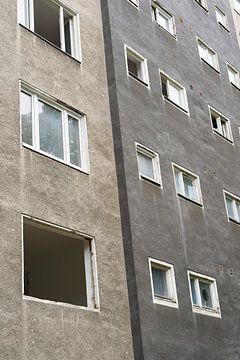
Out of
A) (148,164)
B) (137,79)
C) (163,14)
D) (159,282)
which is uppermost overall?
(163,14)

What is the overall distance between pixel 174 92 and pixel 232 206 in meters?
4.09

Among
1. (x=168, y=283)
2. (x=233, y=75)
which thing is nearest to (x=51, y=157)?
(x=168, y=283)

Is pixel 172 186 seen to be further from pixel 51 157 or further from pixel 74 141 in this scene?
pixel 51 157

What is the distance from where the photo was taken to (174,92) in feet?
58.5

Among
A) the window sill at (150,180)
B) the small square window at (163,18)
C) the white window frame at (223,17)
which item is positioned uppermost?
the white window frame at (223,17)

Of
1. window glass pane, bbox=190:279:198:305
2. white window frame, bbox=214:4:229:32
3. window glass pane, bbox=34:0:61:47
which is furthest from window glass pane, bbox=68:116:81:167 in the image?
white window frame, bbox=214:4:229:32

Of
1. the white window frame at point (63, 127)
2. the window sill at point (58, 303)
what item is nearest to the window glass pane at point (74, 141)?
the white window frame at point (63, 127)

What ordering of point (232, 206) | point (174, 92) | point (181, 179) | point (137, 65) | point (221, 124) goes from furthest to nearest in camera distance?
1. point (221, 124)
2. point (232, 206)
3. point (174, 92)
4. point (137, 65)
5. point (181, 179)

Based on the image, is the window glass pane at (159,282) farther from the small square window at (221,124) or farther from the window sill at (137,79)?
the small square window at (221,124)

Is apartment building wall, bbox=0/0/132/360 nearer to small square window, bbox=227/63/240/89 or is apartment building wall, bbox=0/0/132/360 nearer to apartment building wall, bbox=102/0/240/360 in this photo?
apartment building wall, bbox=102/0/240/360

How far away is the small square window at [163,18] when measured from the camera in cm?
1888

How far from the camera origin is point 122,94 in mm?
14812

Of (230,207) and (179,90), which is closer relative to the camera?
(230,207)

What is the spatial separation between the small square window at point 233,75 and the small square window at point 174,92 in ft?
16.6
